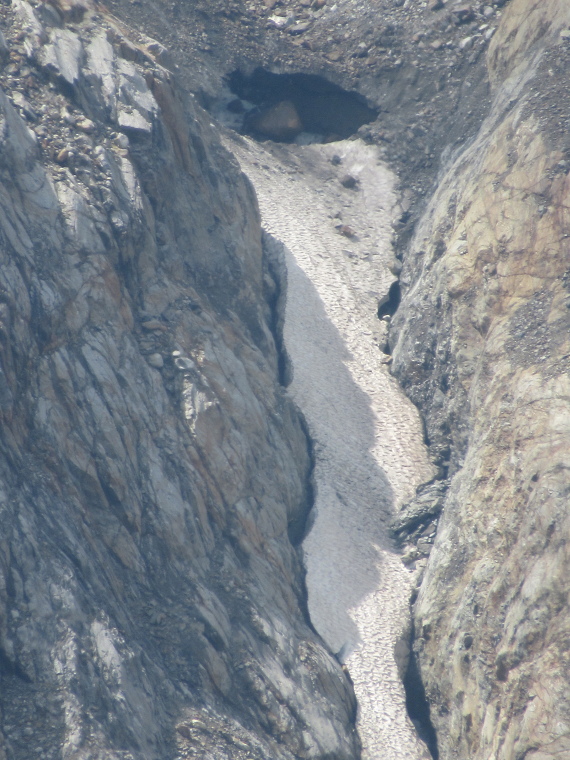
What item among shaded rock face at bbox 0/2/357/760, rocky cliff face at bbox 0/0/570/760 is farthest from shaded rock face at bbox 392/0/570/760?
shaded rock face at bbox 0/2/357/760

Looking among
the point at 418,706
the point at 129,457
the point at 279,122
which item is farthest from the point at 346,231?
the point at 418,706

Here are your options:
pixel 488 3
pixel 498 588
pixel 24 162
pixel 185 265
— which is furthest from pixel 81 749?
pixel 488 3

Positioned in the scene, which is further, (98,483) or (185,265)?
(185,265)

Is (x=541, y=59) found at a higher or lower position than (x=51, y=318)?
higher

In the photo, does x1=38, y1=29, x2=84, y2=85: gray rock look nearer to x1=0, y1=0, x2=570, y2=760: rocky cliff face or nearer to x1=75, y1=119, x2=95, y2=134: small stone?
x1=0, y1=0, x2=570, y2=760: rocky cliff face

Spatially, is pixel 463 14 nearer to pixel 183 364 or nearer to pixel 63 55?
pixel 63 55

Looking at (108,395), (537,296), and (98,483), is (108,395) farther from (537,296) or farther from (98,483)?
(537,296)
